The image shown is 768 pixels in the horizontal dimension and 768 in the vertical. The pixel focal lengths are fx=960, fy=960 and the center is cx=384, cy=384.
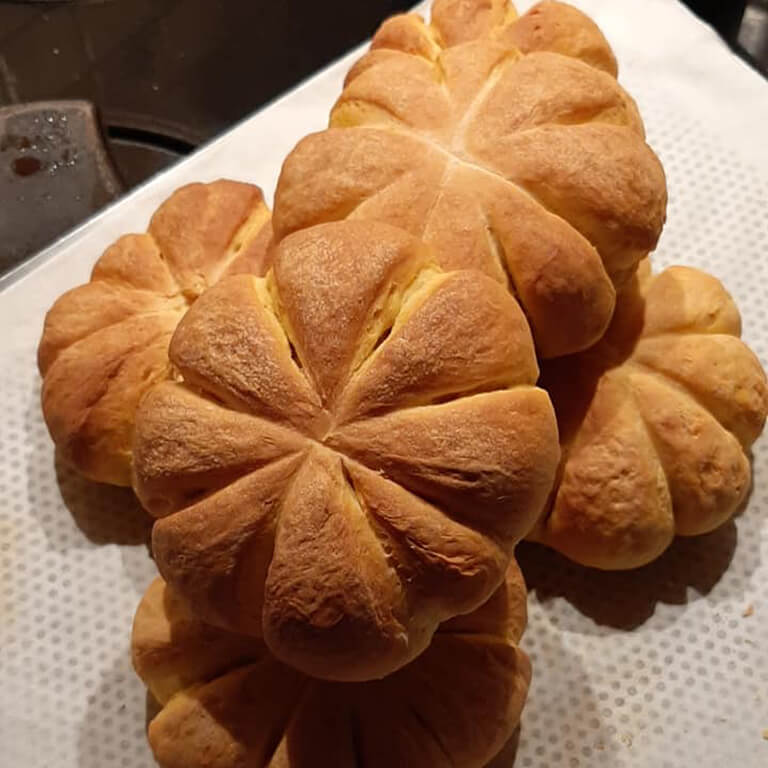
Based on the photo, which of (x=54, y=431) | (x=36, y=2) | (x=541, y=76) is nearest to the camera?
(x=541, y=76)

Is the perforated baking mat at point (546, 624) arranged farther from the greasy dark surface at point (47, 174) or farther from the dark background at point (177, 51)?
the dark background at point (177, 51)

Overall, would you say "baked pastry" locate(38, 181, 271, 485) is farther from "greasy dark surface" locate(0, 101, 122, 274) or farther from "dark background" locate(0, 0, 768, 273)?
"dark background" locate(0, 0, 768, 273)

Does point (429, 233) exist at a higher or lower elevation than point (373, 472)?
higher

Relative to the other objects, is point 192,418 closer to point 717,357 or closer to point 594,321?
point 594,321

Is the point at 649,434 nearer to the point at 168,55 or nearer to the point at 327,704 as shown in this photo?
the point at 327,704

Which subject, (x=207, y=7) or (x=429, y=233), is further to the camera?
(x=207, y=7)

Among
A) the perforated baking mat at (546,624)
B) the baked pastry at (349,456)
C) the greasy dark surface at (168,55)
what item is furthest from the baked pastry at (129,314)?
the greasy dark surface at (168,55)

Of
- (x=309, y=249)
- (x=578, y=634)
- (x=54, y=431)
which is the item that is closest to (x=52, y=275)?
(x=54, y=431)

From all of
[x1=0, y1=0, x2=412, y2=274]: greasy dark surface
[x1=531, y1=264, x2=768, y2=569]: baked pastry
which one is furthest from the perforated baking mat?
[x1=0, y1=0, x2=412, y2=274]: greasy dark surface
